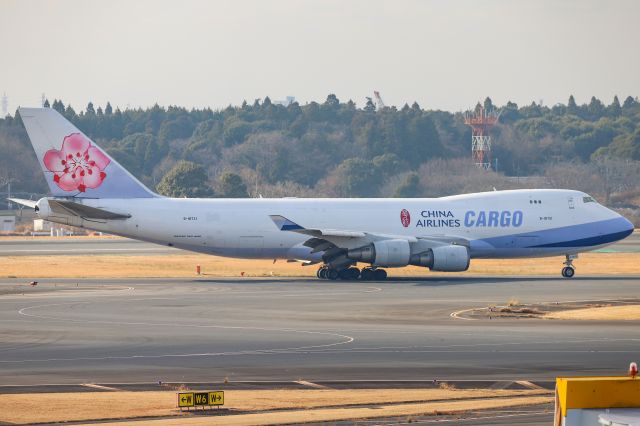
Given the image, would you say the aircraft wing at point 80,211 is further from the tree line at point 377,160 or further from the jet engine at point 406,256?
the tree line at point 377,160

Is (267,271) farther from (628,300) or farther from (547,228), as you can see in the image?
(628,300)

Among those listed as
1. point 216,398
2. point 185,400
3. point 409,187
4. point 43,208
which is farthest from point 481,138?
point 185,400

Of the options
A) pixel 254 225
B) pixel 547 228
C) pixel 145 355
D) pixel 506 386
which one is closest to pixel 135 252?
pixel 254 225

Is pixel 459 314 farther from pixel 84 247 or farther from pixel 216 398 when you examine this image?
pixel 84 247

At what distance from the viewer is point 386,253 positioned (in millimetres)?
57312

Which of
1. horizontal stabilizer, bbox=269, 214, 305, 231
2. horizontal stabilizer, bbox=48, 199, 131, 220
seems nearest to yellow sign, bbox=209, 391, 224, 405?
horizontal stabilizer, bbox=48, 199, 131, 220

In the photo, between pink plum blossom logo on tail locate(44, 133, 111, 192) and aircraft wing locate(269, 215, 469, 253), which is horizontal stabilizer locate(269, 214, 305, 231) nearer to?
aircraft wing locate(269, 215, 469, 253)

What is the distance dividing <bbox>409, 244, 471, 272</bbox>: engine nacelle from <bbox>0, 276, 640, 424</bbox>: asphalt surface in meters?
3.21

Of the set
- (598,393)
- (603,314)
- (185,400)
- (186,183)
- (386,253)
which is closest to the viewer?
(598,393)

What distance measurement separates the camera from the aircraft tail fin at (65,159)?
188ft

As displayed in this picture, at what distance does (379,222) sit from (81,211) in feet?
48.3

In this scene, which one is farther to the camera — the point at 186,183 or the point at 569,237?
the point at 186,183

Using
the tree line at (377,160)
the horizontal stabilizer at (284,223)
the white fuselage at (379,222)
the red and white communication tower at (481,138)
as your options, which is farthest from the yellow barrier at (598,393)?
the red and white communication tower at (481,138)

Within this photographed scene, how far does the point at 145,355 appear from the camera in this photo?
30812mm
